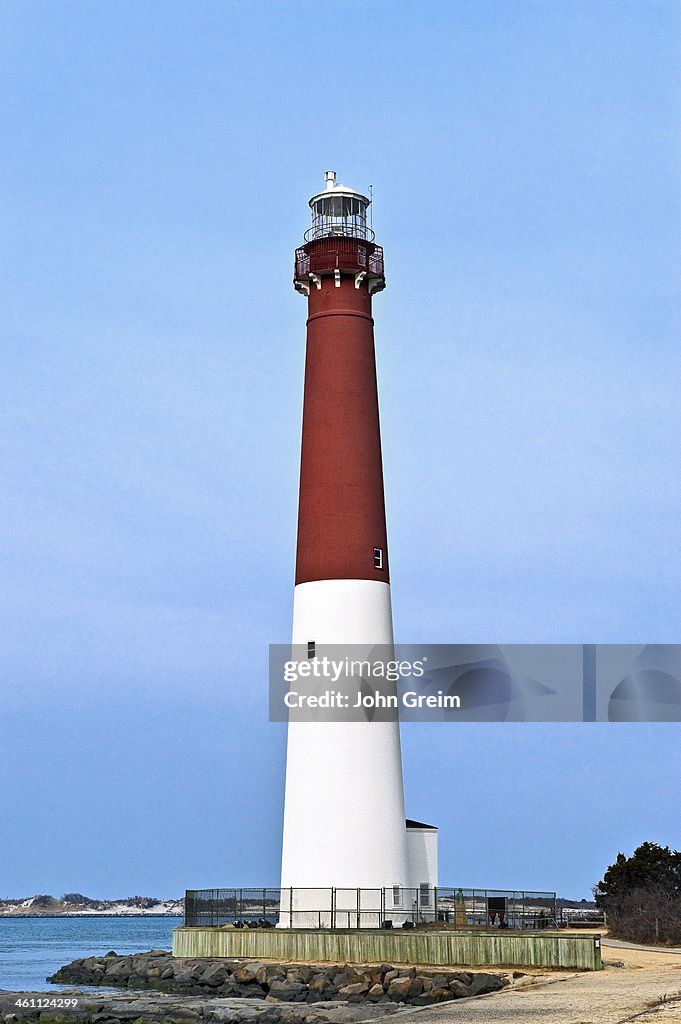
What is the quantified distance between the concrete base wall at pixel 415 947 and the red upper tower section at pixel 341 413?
8393 millimetres

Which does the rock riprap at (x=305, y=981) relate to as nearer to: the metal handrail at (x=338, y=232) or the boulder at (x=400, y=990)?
the boulder at (x=400, y=990)

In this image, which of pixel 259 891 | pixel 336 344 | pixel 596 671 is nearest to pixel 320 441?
pixel 336 344

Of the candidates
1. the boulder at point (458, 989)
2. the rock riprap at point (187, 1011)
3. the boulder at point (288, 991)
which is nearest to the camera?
the rock riprap at point (187, 1011)

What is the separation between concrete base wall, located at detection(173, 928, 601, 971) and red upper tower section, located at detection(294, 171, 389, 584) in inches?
330

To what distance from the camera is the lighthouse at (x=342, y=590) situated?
30.5m

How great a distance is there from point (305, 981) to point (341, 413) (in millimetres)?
13393

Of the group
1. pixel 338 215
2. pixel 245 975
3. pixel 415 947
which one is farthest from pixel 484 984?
pixel 338 215

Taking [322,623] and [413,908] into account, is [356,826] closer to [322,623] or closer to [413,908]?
[413,908]

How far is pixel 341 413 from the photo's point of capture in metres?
32.4

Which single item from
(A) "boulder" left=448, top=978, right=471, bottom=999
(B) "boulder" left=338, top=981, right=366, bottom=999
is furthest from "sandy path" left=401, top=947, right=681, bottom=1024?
(B) "boulder" left=338, top=981, right=366, bottom=999

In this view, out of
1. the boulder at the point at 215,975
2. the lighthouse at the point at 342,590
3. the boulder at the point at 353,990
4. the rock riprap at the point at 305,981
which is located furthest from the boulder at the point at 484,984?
the boulder at the point at 215,975

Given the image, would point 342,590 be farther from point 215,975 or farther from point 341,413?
point 215,975

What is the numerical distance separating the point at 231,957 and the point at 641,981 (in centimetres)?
1086

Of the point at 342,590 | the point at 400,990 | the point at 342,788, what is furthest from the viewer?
the point at 342,590
